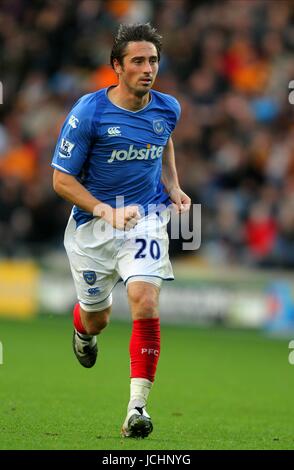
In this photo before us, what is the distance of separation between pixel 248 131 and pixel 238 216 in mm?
1478

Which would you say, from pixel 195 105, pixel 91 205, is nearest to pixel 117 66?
pixel 91 205

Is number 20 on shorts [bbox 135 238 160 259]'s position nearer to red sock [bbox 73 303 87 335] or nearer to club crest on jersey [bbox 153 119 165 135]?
club crest on jersey [bbox 153 119 165 135]

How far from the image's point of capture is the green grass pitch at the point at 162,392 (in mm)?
6641

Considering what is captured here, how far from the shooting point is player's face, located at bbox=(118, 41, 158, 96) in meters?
7.01

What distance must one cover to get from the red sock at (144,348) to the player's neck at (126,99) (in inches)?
57.9

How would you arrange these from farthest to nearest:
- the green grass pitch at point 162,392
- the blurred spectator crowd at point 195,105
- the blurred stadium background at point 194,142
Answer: the blurred spectator crowd at point 195,105, the blurred stadium background at point 194,142, the green grass pitch at point 162,392

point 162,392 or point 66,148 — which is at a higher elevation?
point 66,148

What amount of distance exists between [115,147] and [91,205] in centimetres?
50

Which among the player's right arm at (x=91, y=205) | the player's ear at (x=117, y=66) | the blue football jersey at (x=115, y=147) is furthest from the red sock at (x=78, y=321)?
the player's ear at (x=117, y=66)

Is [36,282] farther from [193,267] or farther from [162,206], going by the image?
[162,206]

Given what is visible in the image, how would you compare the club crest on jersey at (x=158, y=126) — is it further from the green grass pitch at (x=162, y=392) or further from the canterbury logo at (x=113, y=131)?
the green grass pitch at (x=162, y=392)

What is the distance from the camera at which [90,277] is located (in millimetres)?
7586

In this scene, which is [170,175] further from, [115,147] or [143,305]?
[143,305]
